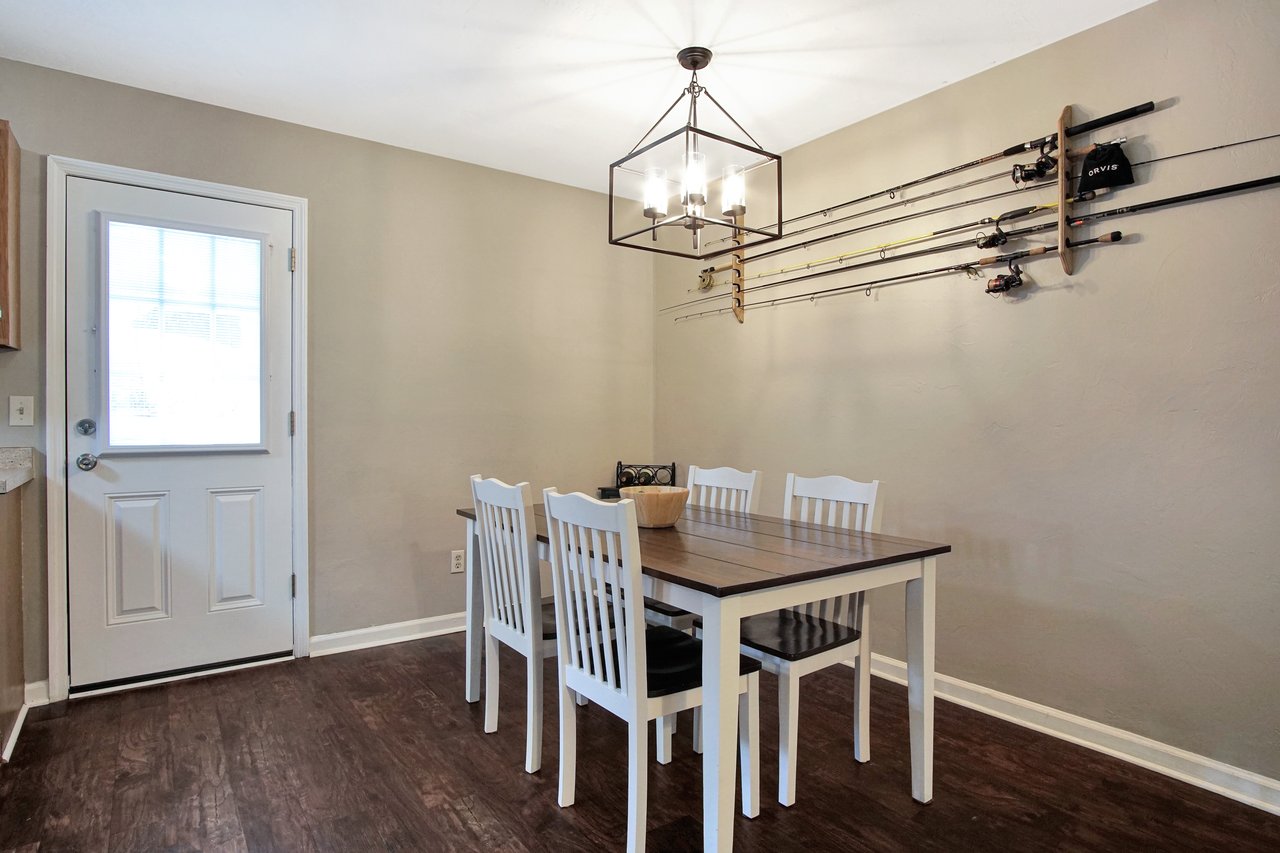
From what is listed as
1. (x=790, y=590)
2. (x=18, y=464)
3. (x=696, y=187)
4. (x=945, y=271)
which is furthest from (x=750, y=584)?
(x=18, y=464)

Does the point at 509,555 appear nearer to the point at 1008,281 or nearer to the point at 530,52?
the point at 530,52

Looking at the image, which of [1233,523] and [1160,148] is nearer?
[1233,523]

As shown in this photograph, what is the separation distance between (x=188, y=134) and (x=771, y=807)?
132 inches

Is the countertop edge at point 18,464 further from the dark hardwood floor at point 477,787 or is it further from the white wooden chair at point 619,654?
the white wooden chair at point 619,654

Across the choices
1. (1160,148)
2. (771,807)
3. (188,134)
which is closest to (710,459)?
(771,807)

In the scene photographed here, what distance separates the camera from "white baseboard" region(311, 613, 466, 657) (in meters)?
3.18

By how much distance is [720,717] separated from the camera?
1.54 meters

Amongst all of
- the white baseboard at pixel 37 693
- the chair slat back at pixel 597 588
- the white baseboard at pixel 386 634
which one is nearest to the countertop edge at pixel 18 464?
the white baseboard at pixel 37 693

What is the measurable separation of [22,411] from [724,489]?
268cm

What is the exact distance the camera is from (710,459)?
3859 mm

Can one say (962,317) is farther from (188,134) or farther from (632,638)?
(188,134)

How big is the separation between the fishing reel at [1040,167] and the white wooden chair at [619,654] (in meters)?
1.91

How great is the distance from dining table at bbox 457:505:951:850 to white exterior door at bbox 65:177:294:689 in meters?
1.52

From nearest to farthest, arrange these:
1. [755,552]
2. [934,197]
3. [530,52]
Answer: [755,552], [530,52], [934,197]
